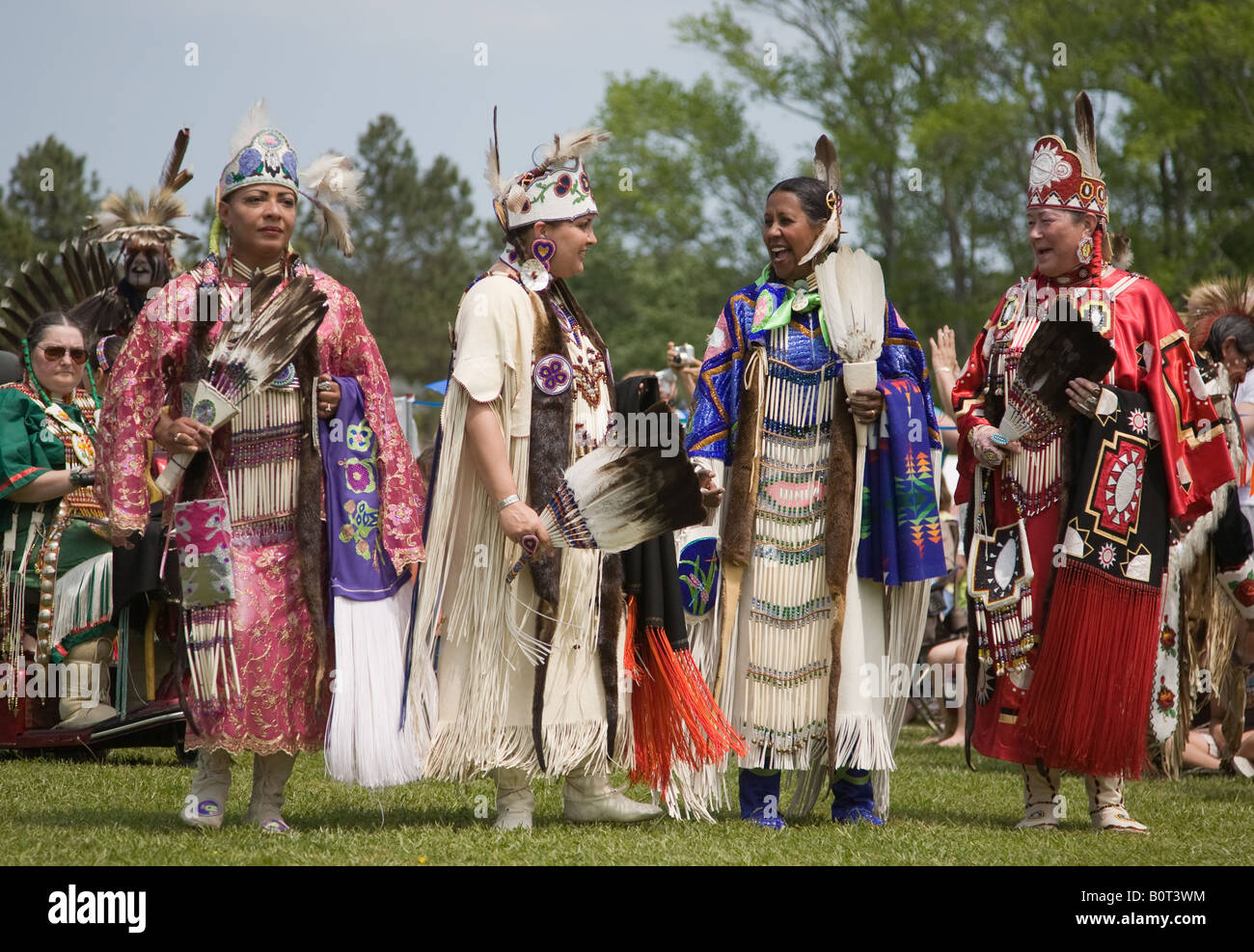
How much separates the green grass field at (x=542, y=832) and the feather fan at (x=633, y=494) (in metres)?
0.84

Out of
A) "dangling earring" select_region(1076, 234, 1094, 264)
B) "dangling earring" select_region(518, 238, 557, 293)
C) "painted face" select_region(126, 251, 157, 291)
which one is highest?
"painted face" select_region(126, 251, 157, 291)

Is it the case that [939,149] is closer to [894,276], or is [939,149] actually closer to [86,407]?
[894,276]

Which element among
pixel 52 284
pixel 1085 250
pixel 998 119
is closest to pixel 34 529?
pixel 52 284

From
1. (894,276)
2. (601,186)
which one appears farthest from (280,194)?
(601,186)

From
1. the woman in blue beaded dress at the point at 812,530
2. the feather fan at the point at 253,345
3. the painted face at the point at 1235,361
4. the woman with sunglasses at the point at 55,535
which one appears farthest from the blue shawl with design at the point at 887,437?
the woman with sunglasses at the point at 55,535

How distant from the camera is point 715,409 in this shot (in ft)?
15.4

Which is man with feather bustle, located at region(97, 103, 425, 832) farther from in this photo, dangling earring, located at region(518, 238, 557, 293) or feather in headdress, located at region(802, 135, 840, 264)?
feather in headdress, located at region(802, 135, 840, 264)

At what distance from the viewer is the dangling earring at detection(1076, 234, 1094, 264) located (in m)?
4.73

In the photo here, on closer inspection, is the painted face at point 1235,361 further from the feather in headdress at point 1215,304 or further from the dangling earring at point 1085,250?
the dangling earring at point 1085,250

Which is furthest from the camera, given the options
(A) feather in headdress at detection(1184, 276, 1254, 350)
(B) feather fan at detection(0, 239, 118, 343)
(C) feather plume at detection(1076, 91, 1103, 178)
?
(B) feather fan at detection(0, 239, 118, 343)

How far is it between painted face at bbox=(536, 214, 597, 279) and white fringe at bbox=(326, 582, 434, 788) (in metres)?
1.10

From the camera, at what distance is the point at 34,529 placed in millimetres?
6273

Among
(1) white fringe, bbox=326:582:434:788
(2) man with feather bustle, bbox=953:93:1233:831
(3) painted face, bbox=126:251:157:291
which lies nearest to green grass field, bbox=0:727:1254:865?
(1) white fringe, bbox=326:582:434:788

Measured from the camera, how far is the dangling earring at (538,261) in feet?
14.3
